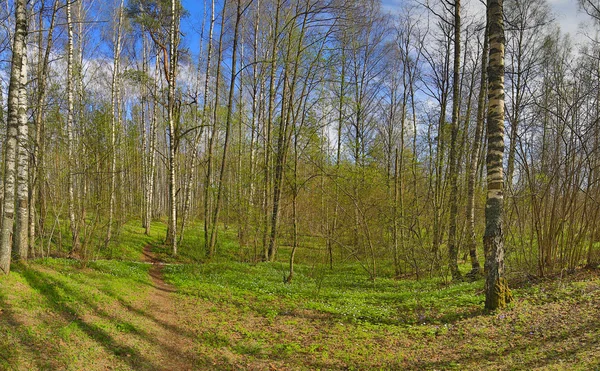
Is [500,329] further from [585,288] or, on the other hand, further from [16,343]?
[16,343]

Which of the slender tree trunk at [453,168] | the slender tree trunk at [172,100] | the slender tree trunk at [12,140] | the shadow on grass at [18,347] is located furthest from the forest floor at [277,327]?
the slender tree trunk at [172,100]

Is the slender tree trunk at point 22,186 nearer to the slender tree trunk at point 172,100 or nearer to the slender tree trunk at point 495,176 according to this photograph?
the slender tree trunk at point 172,100

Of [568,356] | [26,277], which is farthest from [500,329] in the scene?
[26,277]

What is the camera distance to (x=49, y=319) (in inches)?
223

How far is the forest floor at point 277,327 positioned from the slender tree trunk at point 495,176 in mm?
464

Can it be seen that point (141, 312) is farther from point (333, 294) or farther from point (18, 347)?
point (333, 294)

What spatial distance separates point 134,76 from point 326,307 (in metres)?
Answer: 15.1

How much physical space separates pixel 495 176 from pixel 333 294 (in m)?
5.40

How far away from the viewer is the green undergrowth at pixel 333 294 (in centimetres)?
744

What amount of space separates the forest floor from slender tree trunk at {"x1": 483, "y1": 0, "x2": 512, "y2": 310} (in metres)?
0.46

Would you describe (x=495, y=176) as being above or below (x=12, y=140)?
below

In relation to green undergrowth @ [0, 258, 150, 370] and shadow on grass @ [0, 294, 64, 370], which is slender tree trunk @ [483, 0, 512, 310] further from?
shadow on grass @ [0, 294, 64, 370]

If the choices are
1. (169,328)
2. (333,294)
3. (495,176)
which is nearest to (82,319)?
(169,328)

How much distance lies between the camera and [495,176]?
6.57m
